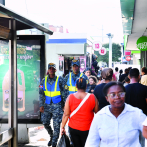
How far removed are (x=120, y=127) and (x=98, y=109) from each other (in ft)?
5.32

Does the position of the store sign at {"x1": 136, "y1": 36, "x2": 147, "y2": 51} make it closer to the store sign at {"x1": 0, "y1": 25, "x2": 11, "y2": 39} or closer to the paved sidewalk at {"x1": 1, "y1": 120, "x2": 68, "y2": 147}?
the paved sidewalk at {"x1": 1, "y1": 120, "x2": 68, "y2": 147}

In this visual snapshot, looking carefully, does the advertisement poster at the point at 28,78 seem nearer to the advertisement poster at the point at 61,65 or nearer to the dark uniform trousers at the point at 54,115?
the dark uniform trousers at the point at 54,115

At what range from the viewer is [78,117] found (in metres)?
3.93

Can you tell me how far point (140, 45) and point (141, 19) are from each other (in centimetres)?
495

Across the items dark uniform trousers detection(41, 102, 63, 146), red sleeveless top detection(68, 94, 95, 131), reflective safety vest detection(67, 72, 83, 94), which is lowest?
dark uniform trousers detection(41, 102, 63, 146)

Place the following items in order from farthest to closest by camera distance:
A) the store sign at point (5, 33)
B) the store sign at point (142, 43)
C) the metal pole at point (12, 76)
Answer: the store sign at point (142, 43)
the metal pole at point (12, 76)
the store sign at point (5, 33)

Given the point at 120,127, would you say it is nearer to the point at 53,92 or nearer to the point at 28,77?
the point at 53,92

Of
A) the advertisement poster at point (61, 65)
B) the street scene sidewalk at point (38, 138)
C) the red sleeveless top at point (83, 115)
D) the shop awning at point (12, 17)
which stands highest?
the shop awning at point (12, 17)

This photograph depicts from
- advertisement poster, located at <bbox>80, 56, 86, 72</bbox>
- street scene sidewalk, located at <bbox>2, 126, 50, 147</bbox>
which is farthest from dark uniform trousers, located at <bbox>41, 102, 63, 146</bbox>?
advertisement poster, located at <bbox>80, 56, 86, 72</bbox>

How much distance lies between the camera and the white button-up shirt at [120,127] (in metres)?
2.38

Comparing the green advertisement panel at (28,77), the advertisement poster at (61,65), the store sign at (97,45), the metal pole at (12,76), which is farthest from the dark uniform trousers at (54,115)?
the store sign at (97,45)

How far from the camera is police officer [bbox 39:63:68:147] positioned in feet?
19.0

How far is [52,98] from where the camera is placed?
579 centimetres

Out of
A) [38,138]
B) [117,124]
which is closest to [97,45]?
[38,138]
